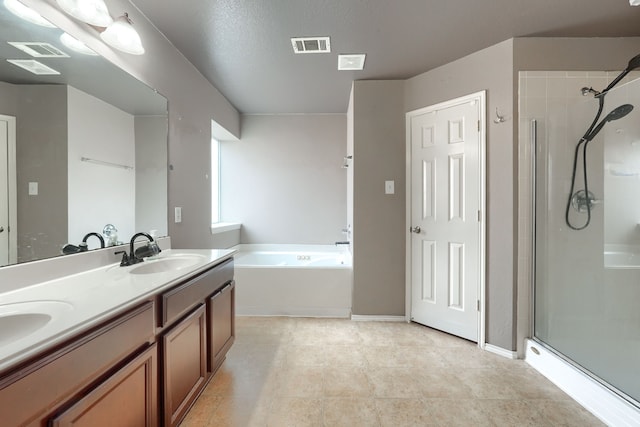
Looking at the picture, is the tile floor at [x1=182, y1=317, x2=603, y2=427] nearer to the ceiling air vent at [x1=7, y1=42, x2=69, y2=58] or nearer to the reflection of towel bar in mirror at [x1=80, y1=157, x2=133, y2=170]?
the reflection of towel bar in mirror at [x1=80, y1=157, x2=133, y2=170]

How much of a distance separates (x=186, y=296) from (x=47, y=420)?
0.67 m

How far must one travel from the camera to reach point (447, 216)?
8.09 ft

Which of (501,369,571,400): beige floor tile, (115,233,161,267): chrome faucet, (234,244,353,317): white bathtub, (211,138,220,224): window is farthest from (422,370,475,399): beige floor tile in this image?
(211,138,220,224): window

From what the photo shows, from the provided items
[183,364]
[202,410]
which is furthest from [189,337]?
[202,410]

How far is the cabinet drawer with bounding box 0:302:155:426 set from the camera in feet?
2.10

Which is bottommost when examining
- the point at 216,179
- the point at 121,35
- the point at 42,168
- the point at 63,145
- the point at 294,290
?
the point at 294,290

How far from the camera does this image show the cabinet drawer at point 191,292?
122cm

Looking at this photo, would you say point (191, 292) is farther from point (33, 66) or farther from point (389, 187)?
point (389, 187)

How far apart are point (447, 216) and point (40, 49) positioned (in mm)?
2727

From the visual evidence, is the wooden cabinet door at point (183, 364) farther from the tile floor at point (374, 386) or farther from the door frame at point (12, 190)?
the door frame at point (12, 190)

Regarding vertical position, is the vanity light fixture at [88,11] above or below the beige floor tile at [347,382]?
above

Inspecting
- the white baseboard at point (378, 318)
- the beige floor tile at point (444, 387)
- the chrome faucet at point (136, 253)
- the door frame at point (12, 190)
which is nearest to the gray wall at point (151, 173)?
the chrome faucet at point (136, 253)

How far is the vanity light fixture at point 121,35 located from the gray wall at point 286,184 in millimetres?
2325

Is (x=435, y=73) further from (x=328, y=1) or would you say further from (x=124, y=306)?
(x=124, y=306)
